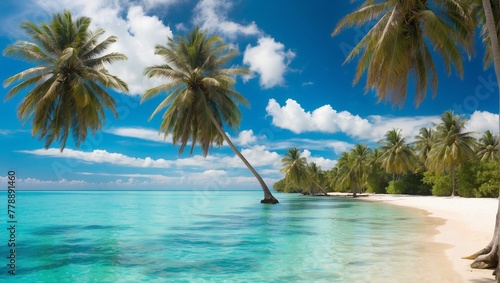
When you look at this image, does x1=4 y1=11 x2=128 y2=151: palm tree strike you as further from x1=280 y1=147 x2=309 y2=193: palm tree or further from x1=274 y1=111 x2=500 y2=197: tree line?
x1=280 y1=147 x2=309 y2=193: palm tree

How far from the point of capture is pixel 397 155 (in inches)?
1978

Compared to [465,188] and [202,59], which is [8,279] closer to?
[202,59]

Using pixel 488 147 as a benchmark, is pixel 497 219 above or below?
below

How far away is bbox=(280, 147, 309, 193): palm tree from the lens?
57.1 m

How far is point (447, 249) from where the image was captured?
9688mm

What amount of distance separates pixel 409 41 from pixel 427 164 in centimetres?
3716

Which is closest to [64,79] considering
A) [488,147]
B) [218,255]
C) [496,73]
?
[218,255]

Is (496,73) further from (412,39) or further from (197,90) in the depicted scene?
(197,90)

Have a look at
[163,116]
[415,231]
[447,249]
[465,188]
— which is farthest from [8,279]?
[465,188]

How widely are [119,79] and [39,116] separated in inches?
195

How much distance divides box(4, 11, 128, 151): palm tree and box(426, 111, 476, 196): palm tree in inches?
1315

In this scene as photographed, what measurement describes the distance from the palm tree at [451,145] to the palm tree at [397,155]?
351 inches

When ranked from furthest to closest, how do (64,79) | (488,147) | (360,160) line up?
(360,160)
(488,147)
(64,79)

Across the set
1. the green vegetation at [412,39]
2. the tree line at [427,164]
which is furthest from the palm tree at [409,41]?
the tree line at [427,164]
